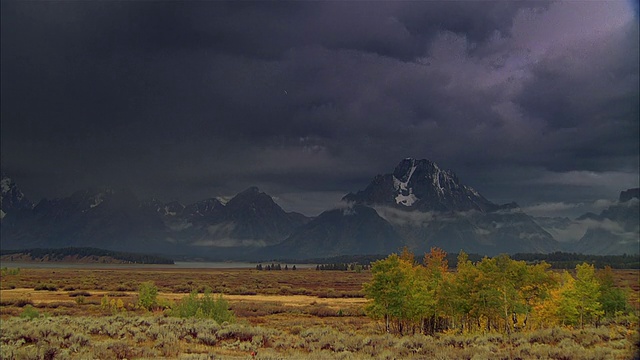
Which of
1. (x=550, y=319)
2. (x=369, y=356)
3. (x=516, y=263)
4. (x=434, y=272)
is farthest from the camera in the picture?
(x=434, y=272)

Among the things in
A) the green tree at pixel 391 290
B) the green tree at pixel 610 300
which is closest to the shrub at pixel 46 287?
the green tree at pixel 391 290

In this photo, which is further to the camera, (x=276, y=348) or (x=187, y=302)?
(x=187, y=302)

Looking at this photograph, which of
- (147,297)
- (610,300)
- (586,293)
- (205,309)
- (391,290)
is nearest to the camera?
(391,290)

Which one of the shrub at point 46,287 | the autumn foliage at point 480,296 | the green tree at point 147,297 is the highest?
the autumn foliage at point 480,296

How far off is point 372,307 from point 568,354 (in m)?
20.4

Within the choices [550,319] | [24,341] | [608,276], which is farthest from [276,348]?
[608,276]

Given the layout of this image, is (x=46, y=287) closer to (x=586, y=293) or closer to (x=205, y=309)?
(x=205, y=309)

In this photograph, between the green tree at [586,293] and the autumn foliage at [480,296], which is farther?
the green tree at [586,293]

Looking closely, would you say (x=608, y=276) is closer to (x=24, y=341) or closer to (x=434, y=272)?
(x=434, y=272)

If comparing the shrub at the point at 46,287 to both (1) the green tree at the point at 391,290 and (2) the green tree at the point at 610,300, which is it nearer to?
(1) the green tree at the point at 391,290

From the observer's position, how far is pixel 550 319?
47.7m

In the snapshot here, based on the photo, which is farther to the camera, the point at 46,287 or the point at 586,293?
the point at 46,287

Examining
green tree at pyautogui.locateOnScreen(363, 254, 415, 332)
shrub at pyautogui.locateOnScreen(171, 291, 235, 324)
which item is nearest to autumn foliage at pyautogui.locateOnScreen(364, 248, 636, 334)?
green tree at pyautogui.locateOnScreen(363, 254, 415, 332)

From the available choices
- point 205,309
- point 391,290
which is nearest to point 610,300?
point 391,290
